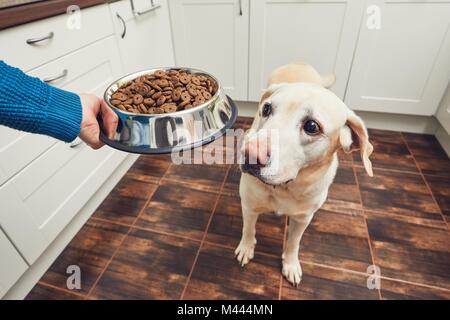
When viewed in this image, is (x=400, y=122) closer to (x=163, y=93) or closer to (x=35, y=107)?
(x=163, y=93)

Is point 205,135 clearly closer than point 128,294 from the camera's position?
Yes

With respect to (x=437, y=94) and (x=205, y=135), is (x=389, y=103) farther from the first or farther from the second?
(x=205, y=135)

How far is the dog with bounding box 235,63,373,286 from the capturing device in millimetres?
767

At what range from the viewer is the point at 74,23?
1.24 metres

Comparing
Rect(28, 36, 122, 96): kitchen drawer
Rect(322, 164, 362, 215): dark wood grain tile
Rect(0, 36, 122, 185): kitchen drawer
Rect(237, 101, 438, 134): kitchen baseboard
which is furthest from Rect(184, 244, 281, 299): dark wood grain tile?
Rect(237, 101, 438, 134): kitchen baseboard

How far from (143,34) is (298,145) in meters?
1.44

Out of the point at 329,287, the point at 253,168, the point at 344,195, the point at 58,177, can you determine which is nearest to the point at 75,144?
the point at 58,177

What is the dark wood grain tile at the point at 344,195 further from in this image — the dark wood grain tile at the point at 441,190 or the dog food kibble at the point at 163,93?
the dog food kibble at the point at 163,93

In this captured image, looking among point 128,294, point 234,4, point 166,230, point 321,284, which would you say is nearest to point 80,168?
point 166,230

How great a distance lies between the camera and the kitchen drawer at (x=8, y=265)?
1.04 metres

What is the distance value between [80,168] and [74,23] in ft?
2.24

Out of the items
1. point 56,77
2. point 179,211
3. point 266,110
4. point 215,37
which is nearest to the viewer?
point 266,110

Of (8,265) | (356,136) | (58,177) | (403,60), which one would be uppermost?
(356,136)

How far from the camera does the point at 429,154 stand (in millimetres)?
1926
